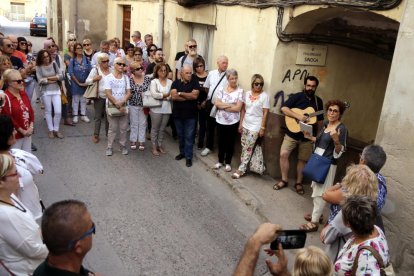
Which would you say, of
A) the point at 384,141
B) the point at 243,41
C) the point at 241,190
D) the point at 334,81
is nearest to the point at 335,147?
the point at 384,141

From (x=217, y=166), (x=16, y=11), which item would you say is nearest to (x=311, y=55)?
(x=217, y=166)

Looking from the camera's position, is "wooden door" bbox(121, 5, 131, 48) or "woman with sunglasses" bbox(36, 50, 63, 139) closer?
"woman with sunglasses" bbox(36, 50, 63, 139)

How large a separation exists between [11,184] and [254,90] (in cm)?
437

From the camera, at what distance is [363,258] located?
8.76 ft

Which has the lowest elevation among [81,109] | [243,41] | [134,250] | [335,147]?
[134,250]

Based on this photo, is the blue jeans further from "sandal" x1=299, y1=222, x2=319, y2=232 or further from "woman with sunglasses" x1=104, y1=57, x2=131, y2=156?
"sandal" x1=299, y1=222, x2=319, y2=232

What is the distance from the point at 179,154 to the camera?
758cm

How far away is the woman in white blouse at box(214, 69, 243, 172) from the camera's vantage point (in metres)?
6.66

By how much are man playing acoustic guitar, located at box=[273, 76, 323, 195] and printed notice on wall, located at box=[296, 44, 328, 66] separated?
22.9 inches

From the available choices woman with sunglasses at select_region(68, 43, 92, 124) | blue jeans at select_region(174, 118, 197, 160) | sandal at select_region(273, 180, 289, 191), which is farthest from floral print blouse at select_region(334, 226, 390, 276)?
woman with sunglasses at select_region(68, 43, 92, 124)

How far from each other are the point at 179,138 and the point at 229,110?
126 cm

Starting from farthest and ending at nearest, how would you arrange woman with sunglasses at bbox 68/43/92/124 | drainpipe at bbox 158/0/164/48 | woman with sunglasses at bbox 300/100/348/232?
drainpipe at bbox 158/0/164/48 < woman with sunglasses at bbox 68/43/92/124 < woman with sunglasses at bbox 300/100/348/232

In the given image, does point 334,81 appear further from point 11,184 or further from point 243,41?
point 11,184

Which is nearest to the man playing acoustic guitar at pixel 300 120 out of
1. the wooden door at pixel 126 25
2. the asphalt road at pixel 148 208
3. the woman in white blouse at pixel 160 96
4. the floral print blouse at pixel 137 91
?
the asphalt road at pixel 148 208
